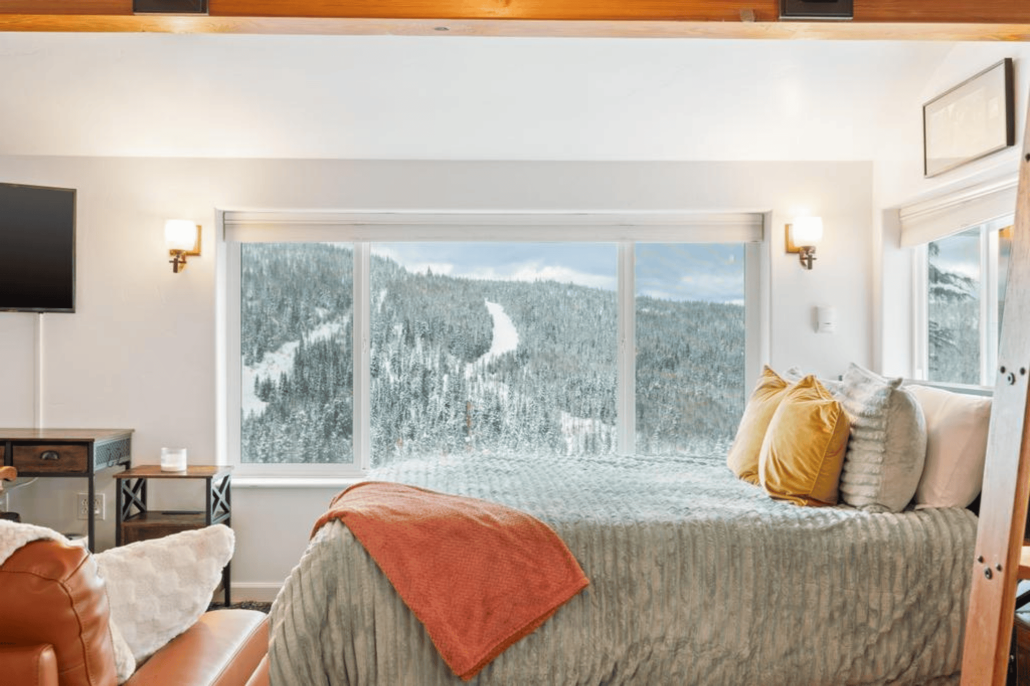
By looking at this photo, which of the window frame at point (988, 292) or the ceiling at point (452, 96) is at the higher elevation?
the ceiling at point (452, 96)

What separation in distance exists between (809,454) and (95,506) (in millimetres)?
3389

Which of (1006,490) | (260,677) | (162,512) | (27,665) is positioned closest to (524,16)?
(1006,490)

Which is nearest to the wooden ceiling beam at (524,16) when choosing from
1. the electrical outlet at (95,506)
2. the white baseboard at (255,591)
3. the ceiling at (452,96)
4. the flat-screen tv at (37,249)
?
the ceiling at (452,96)

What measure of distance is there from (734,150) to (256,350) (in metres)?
2.69

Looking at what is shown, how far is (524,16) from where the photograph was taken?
2.31 metres

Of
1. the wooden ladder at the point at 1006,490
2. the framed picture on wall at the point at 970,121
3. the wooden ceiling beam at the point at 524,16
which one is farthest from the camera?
the framed picture on wall at the point at 970,121

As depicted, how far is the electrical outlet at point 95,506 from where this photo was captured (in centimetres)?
406

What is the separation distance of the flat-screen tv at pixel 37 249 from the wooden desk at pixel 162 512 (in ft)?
3.03

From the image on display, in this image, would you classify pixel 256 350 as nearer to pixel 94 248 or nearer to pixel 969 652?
pixel 94 248

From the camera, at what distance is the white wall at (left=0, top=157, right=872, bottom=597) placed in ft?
13.3

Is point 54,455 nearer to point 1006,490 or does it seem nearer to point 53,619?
point 53,619

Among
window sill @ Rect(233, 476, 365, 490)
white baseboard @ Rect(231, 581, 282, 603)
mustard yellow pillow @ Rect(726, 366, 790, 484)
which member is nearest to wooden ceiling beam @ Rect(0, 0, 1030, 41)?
mustard yellow pillow @ Rect(726, 366, 790, 484)

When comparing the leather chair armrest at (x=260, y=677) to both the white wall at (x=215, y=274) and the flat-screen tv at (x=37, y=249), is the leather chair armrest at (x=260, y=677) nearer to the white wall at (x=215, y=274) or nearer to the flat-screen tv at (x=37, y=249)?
the white wall at (x=215, y=274)

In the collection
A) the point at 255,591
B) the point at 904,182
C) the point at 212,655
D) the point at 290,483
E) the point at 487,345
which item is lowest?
the point at 255,591
